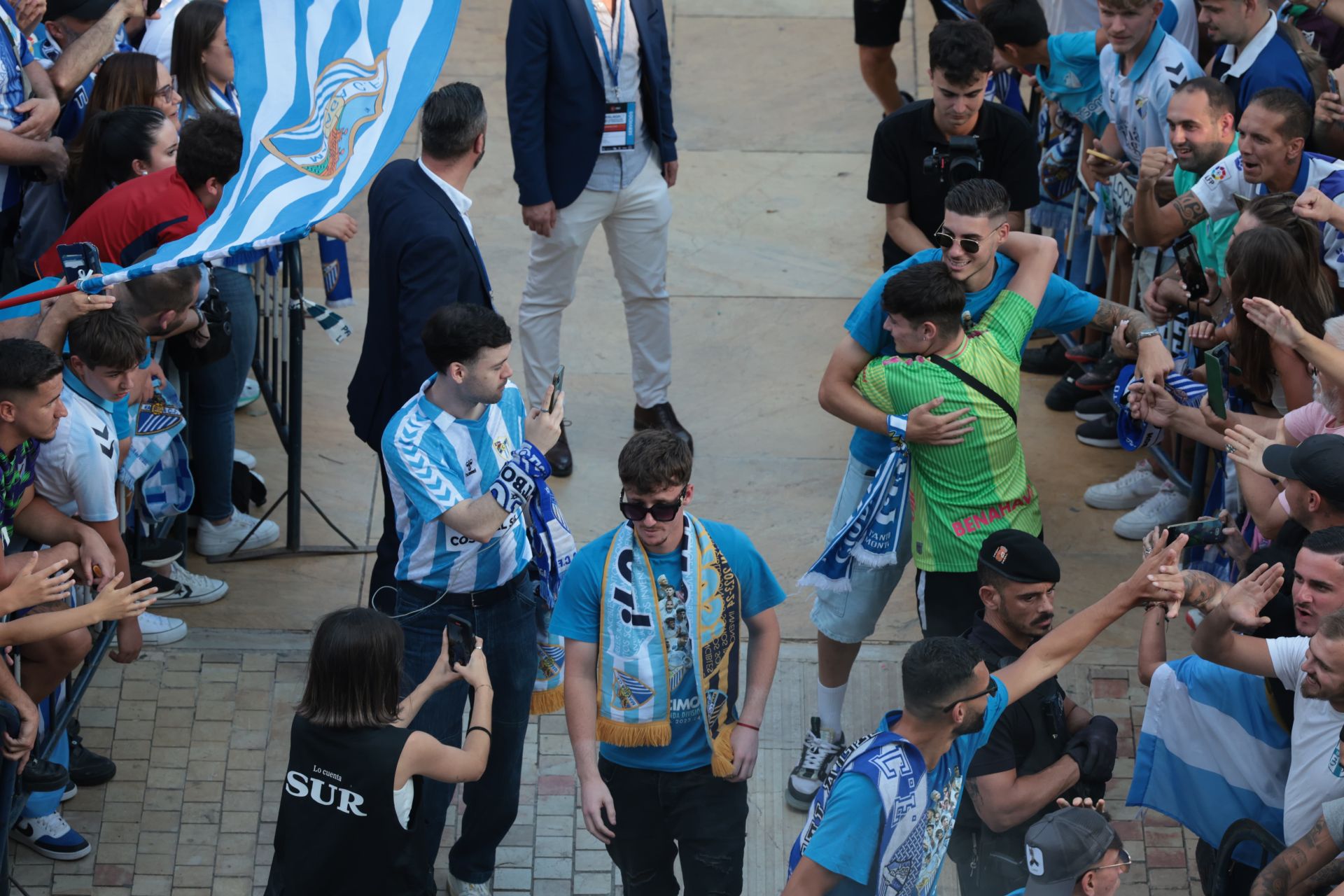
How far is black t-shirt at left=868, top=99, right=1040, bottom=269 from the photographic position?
6.55 m

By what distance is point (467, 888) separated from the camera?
5.41 m

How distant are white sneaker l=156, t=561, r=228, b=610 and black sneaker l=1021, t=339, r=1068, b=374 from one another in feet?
14.0

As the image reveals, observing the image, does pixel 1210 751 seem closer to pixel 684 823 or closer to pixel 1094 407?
pixel 684 823

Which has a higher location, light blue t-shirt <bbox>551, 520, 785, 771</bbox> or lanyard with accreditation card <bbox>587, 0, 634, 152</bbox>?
lanyard with accreditation card <bbox>587, 0, 634, 152</bbox>

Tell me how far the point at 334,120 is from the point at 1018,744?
10.2 feet

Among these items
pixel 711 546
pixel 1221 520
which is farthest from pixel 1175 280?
pixel 711 546

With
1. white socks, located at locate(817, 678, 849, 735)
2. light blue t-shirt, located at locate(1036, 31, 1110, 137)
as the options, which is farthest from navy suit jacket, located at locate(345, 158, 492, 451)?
light blue t-shirt, located at locate(1036, 31, 1110, 137)

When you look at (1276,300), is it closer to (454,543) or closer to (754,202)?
(454,543)

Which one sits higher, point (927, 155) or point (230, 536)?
point (927, 155)

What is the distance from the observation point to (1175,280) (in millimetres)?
6602

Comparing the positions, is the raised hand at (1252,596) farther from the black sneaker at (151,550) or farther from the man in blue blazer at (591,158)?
the black sneaker at (151,550)

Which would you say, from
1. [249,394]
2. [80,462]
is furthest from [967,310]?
[249,394]

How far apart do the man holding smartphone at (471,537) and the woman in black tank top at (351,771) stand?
2.13 feet

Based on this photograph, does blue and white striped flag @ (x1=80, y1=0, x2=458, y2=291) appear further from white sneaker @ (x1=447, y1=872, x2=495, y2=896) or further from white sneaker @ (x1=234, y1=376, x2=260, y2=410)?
white sneaker @ (x1=234, y1=376, x2=260, y2=410)
